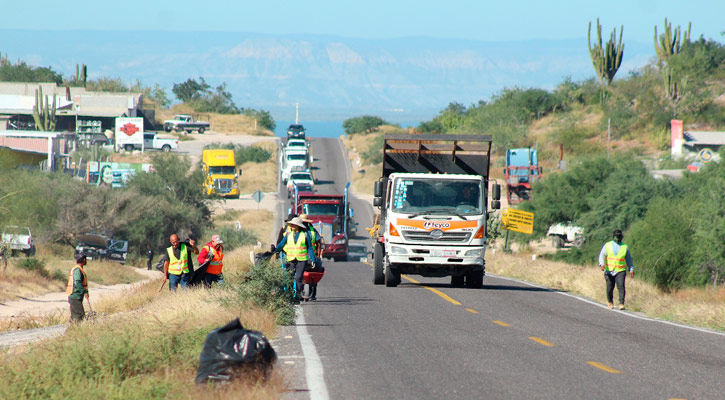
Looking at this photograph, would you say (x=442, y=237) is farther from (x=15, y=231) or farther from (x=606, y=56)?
(x=606, y=56)

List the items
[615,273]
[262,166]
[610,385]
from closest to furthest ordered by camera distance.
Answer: [610,385]
[615,273]
[262,166]

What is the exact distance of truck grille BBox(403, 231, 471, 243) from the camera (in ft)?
62.8

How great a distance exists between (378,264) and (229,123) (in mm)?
108509

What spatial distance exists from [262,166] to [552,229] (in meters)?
42.4

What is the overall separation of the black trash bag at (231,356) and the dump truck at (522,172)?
5445 centimetres

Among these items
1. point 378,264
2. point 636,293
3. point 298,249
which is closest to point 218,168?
point 378,264

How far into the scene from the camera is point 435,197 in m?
19.4

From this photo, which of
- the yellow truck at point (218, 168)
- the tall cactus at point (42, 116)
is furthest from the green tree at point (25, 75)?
the yellow truck at point (218, 168)

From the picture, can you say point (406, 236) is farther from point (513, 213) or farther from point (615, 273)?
point (513, 213)

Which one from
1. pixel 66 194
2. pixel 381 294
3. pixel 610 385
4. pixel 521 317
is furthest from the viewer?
pixel 66 194

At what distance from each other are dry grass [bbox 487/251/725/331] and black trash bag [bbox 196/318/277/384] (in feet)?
30.6

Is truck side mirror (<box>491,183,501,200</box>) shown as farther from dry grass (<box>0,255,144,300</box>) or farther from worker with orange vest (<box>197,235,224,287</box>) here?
dry grass (<box>0,255,144,300</box>)

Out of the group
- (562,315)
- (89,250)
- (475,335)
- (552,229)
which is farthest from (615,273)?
(552,229)

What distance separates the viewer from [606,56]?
95375 mm
